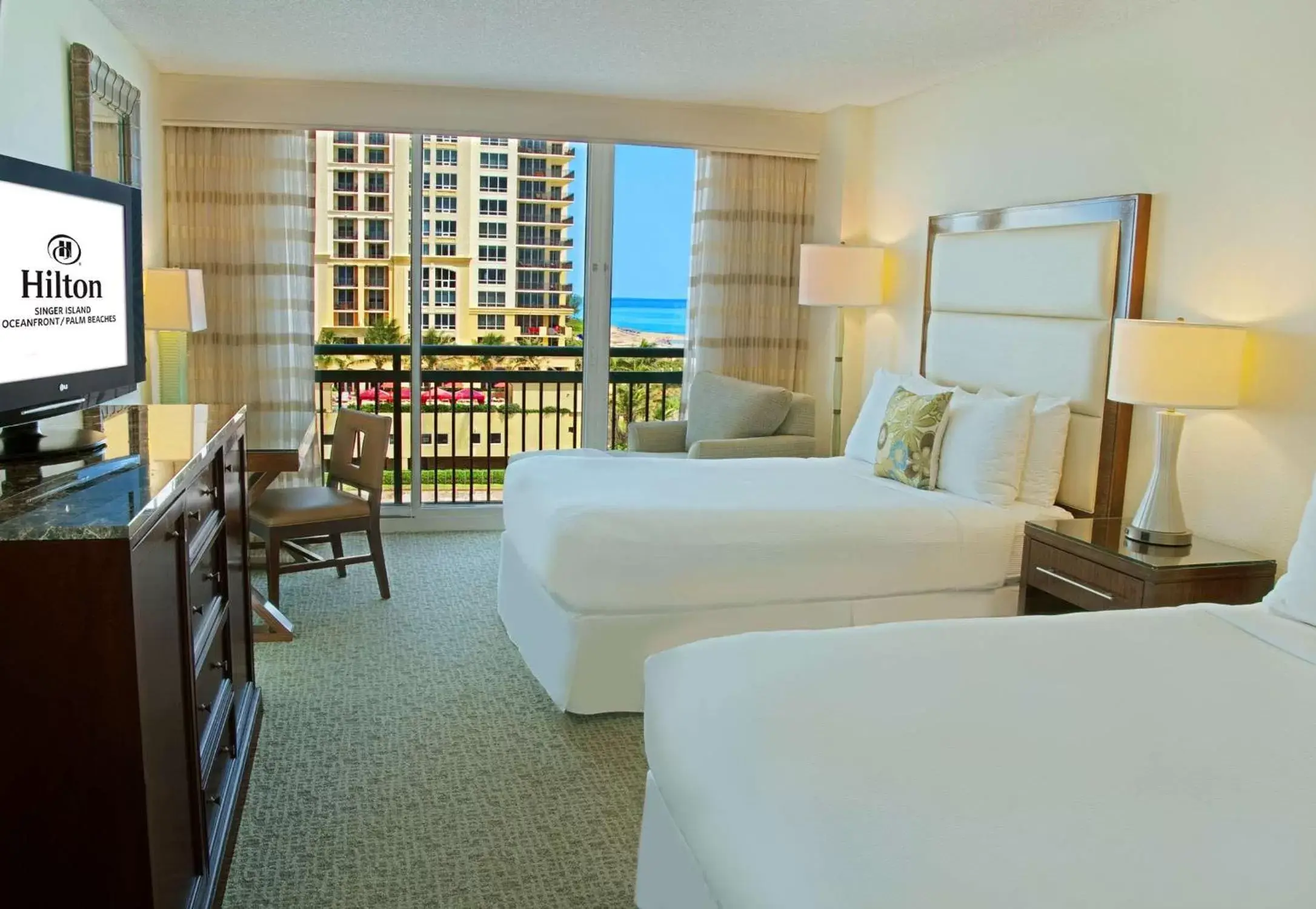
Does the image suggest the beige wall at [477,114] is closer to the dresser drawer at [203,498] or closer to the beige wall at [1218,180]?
the beige wall at [1218,180]

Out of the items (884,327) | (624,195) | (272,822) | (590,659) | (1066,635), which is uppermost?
(624,195)

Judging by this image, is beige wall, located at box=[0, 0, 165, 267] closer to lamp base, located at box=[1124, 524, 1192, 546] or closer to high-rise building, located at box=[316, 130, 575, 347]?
high-rise building, located at box=[316, 130, 575, 347]

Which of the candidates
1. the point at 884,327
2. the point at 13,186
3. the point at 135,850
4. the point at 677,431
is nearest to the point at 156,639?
the point at 135,850

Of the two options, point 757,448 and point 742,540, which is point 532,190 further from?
point 742,540

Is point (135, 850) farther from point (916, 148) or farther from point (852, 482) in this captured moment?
point (916, 148)

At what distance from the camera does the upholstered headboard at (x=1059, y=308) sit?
4074 millimetres

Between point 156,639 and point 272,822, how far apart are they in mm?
1116

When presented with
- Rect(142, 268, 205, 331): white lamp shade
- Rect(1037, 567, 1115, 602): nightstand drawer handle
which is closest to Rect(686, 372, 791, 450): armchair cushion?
Rect(1037, 567, 1115, 602): nightstand drawer handle

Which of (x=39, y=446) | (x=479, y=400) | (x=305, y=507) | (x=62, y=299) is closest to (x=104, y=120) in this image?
(x=305, y=507)

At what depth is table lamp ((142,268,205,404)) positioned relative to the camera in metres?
4.72

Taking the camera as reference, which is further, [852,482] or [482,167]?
[482,167]

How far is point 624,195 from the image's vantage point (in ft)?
21.1

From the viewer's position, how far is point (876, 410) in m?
5.18

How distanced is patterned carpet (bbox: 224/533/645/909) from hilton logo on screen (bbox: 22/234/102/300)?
4.63ft
